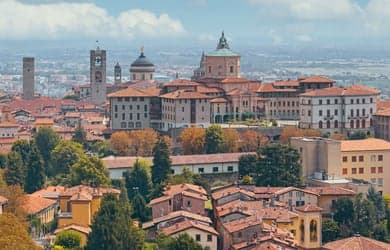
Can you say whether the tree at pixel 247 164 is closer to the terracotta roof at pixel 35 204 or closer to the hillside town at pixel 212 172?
the hillside town at pixel 212 172

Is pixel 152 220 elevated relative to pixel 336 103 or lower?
lower

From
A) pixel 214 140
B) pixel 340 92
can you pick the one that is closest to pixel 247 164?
pixel 214 140

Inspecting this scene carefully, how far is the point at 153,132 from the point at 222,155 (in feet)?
16.1

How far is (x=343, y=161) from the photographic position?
37188mm

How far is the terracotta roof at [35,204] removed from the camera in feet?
103

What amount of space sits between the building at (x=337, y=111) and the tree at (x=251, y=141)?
2.96m

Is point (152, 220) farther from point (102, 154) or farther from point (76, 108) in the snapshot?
point (76, 108)

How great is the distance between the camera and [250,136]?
42094 millimetres

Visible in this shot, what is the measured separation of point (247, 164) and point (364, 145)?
12.0 ft

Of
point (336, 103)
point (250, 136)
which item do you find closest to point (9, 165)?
point (250, 136)

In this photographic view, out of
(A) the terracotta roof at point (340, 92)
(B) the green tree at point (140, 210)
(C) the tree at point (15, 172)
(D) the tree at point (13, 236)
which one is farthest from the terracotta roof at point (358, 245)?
(A) the terracotta roof at point (340, 92)

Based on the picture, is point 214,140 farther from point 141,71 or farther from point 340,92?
point 141,71

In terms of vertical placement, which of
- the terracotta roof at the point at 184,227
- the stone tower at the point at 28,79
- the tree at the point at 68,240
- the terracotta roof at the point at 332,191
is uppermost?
the stone tower at the point at 28,79

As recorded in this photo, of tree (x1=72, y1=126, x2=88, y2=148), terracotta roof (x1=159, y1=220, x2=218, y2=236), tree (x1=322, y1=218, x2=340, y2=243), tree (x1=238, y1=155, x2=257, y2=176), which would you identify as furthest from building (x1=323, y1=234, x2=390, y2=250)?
tree (x1=72, y1=126, x2=88, y2=148)
